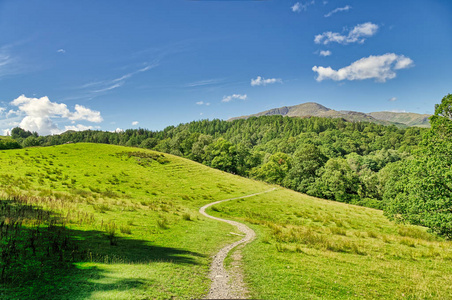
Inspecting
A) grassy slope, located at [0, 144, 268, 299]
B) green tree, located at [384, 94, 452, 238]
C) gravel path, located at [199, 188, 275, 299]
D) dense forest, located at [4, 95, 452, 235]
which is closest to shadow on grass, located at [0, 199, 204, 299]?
grassy slope, located at [0, 144, 268, 299]

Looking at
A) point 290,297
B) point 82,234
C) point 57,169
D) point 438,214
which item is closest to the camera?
point 290,297

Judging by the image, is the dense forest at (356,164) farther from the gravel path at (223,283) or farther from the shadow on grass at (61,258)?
the shadow on grass at (61,258)

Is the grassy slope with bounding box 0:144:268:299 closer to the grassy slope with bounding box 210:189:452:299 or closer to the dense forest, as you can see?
the grassy slope with bounding box 210:189:452:299

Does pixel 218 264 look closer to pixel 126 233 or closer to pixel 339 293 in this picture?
pixel 339 293

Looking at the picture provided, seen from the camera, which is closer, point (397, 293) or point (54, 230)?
point (397, 293)

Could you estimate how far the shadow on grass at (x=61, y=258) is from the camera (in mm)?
6527

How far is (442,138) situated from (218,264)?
97.1 ft

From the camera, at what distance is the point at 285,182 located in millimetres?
80125

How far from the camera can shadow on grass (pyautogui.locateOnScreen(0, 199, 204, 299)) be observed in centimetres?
653

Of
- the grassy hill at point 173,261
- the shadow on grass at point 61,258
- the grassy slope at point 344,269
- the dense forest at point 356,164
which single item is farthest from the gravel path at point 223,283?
the dense forest at point 356,164

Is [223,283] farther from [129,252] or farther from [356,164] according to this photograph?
[356,164]

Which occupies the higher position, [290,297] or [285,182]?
[290,297]

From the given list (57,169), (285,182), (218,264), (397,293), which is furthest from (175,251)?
(285,182)

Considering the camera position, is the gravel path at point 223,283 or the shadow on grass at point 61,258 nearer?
the shadow on grass at point 61,258
